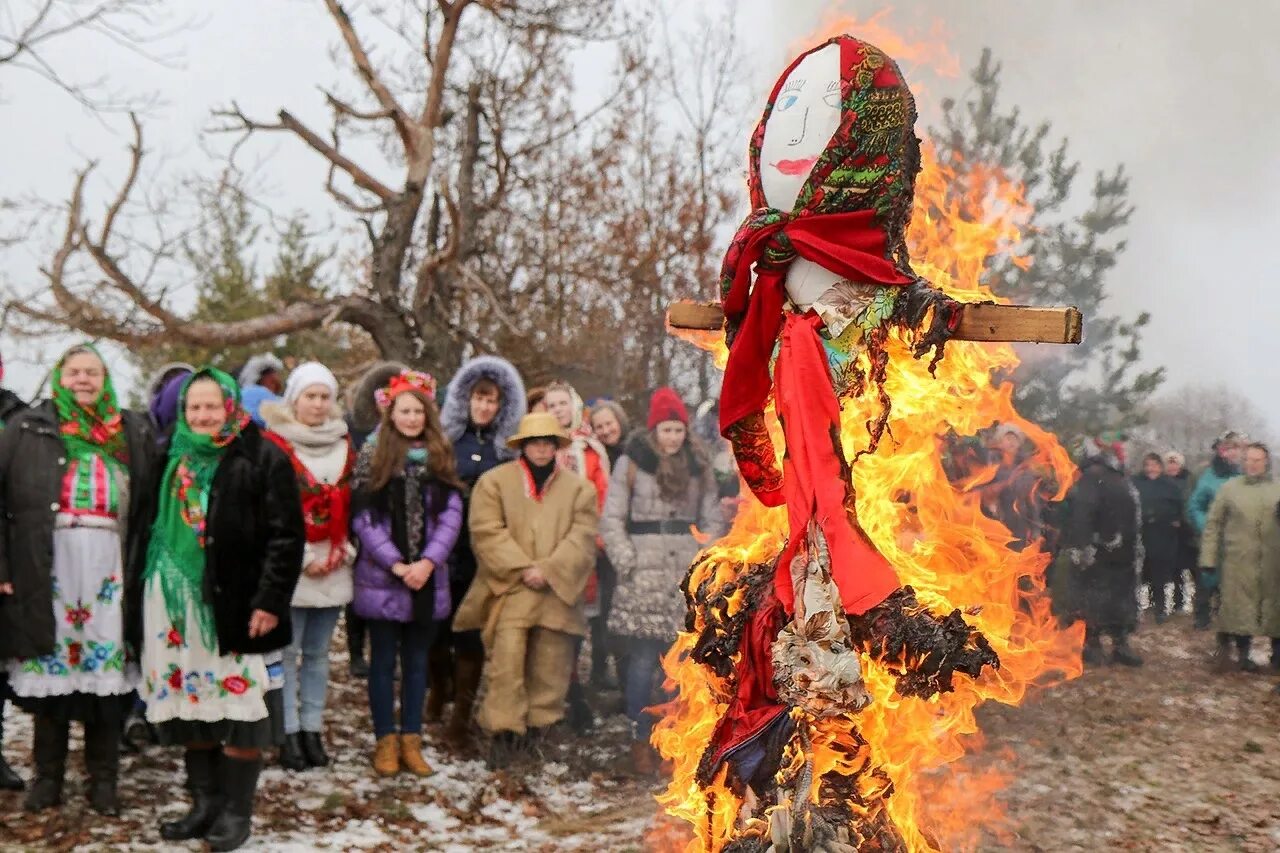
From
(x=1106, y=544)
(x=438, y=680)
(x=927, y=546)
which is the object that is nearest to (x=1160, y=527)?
(x=1106, y=544)

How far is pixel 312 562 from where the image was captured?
657 cm

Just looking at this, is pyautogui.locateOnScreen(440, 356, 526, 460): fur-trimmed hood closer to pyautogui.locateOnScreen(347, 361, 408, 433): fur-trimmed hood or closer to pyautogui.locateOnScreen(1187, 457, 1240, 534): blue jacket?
pyautogui.locateOnScreen(347, 361, 408, 433): fur-trimmed hood

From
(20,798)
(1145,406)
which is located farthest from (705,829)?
(1145,406)

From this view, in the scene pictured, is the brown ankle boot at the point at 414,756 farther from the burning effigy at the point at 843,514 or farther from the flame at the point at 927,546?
the burning effigy at the point at 843,514

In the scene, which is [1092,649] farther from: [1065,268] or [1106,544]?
[1065,268]

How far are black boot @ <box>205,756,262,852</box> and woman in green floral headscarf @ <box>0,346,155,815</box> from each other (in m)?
0.66

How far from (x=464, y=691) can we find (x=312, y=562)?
1477mm

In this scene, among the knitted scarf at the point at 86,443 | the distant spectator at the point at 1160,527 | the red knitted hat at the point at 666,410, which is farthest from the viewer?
the distant spectator at the point at 1160,527

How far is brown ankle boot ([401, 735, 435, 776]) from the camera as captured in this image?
21.8 feet

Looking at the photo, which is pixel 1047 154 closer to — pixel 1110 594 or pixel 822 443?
pixel 1110 594

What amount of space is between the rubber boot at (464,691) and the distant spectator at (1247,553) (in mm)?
6685

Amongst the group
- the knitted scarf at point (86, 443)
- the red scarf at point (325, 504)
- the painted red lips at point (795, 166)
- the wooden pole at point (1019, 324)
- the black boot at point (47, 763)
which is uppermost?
the painted red lips at point (795, 166)

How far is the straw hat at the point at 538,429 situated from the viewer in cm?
697

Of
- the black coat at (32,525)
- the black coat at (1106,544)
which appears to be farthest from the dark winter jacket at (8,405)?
the black coat at (1106,544)
